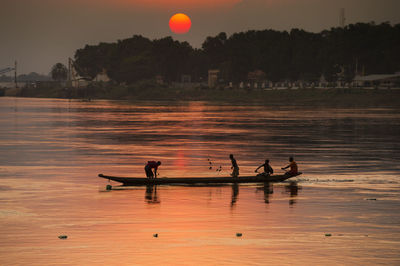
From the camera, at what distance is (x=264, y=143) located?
80062 millimetres

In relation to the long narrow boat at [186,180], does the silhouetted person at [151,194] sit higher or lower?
lower

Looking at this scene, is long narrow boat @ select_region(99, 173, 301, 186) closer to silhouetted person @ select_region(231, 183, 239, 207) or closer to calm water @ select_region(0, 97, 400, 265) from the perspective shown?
silhouetted person @ select_region(231, 183, 239, 207)

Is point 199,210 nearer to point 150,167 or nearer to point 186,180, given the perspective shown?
point 186,180

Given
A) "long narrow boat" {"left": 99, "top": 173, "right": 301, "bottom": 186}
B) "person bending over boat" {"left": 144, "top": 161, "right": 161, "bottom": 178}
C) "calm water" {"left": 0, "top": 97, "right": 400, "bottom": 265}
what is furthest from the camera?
"person bending over boat" {"left": 144, "top": 161, "right": 161, "bottom": 178}

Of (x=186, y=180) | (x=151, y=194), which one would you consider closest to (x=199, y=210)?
(x=151, y=194)

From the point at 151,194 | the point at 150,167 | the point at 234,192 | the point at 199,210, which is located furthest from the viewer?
the point at 150,167

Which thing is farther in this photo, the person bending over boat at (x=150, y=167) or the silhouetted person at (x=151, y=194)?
the person bending over boat at (x=150, y=167)

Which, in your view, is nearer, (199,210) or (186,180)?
(199,210)

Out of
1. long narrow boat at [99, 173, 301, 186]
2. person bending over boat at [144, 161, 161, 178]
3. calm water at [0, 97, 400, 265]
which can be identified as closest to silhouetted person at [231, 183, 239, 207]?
calm water at [0, 97, 400, 265]

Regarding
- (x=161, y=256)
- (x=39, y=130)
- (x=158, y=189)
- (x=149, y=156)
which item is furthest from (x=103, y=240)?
(x=39, y=130)

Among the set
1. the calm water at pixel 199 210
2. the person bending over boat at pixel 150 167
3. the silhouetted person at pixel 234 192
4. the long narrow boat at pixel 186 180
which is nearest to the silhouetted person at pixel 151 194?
the calm water at pixel 199 210

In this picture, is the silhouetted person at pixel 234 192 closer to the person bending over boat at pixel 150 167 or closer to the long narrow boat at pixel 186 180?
the long narrow boat at pixel 186 180

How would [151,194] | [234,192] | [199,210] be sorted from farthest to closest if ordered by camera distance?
[234,192] < [151,194] < [199,210]

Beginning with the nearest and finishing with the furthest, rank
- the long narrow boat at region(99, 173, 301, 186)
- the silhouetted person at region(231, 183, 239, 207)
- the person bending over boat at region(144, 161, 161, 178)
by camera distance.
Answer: the silhouetted person at region(231, 183, 239, 207) → the long narrow boat at region(99, 173, 301, 186) → the person bending over boat at region(144, 161, 161, 178)
